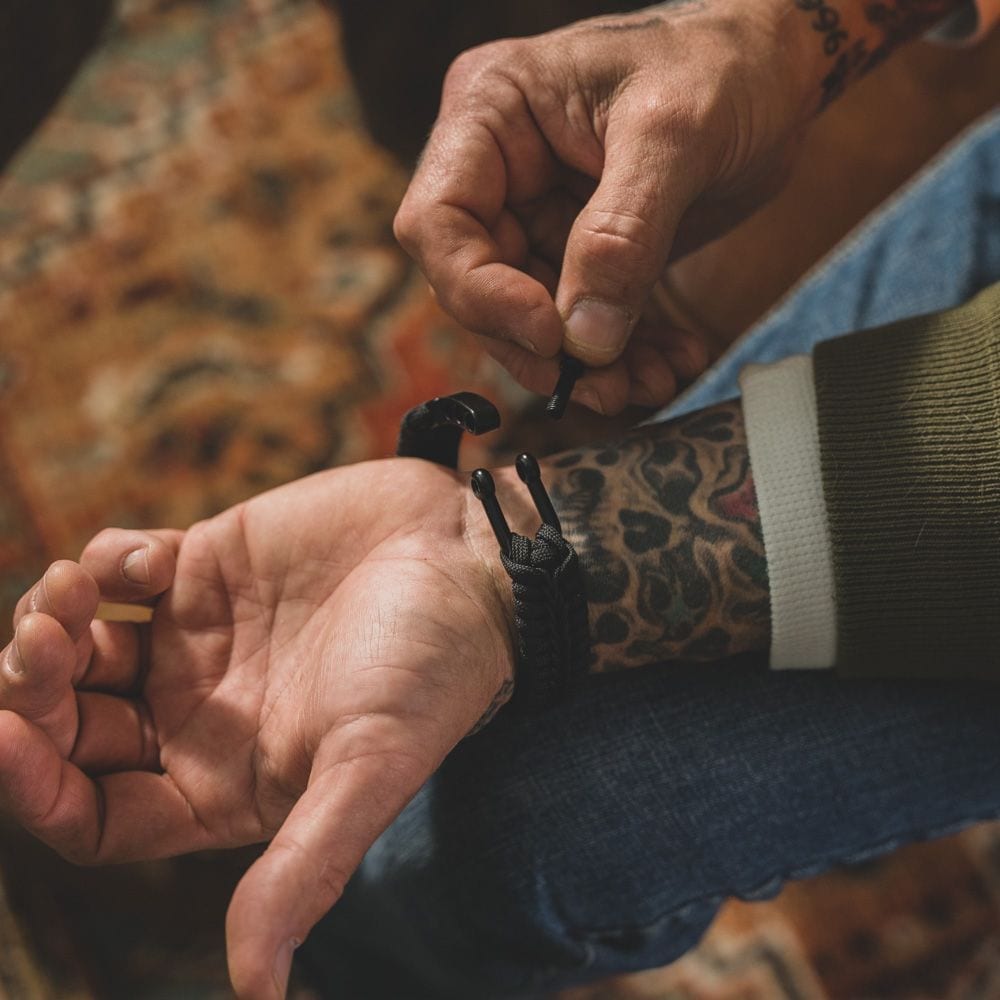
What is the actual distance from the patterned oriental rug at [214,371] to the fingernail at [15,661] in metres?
0.58

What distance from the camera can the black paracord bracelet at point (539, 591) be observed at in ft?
2.40

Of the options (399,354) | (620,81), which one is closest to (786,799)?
(620,81)

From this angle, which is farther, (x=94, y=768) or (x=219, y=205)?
(x=219, y=205)

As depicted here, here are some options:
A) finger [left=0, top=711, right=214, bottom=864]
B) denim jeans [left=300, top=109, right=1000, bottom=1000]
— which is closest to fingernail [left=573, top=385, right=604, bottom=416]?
denim jeans [left=300, top=109, right=1000, bottom=1000]

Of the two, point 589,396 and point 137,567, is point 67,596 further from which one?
point 589,396

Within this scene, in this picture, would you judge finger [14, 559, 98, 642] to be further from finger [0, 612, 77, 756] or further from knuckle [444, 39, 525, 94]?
knuckle [444, 39, 525, 94]

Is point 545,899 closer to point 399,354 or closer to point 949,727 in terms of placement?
point 949,727

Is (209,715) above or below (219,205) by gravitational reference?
below

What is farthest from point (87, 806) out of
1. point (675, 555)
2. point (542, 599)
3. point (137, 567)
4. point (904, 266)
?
point (904, 266)

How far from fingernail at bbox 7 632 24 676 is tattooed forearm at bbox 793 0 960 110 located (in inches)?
33.1

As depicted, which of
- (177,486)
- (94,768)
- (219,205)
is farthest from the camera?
(219,205)

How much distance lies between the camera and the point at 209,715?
0.78m

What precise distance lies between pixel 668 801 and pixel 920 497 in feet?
0.99

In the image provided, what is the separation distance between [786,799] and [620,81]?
60 centimetres
